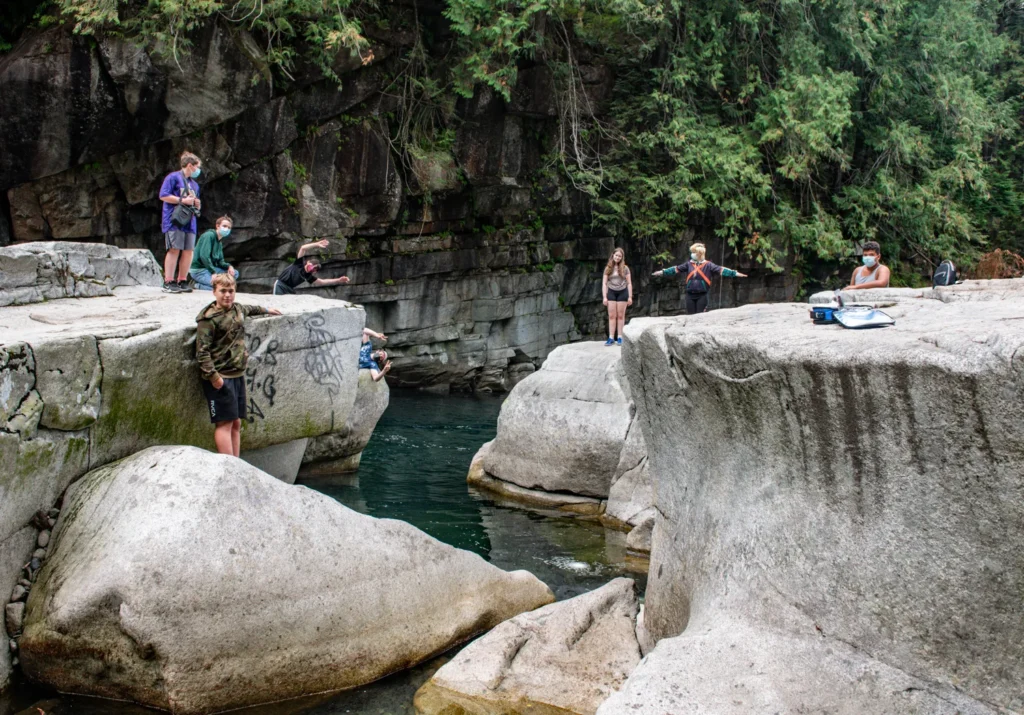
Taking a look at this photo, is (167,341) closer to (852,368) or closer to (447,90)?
(852,368)

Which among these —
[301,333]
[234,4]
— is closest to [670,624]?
[301,333]

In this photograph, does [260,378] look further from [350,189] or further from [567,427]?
[350,189]

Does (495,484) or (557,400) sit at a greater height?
(557,400)

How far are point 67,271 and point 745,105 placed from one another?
53.3 feet

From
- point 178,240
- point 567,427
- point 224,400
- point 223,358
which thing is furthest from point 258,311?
point 567,427

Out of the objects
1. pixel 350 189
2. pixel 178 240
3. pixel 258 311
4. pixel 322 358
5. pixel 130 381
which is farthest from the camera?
pixel 350 189

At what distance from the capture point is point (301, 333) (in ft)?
32.3

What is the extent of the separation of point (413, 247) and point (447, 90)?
3274 millimetres

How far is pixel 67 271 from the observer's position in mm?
9758

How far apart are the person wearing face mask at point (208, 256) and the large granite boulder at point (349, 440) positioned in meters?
2.21

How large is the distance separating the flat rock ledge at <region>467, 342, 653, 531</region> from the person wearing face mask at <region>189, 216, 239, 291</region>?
3834 millimetres

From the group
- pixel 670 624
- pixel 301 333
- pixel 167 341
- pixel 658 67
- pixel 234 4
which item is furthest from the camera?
pixel 658 67

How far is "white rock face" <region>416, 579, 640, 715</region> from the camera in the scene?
5.93 m

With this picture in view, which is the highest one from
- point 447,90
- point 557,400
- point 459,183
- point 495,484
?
point 447,90
